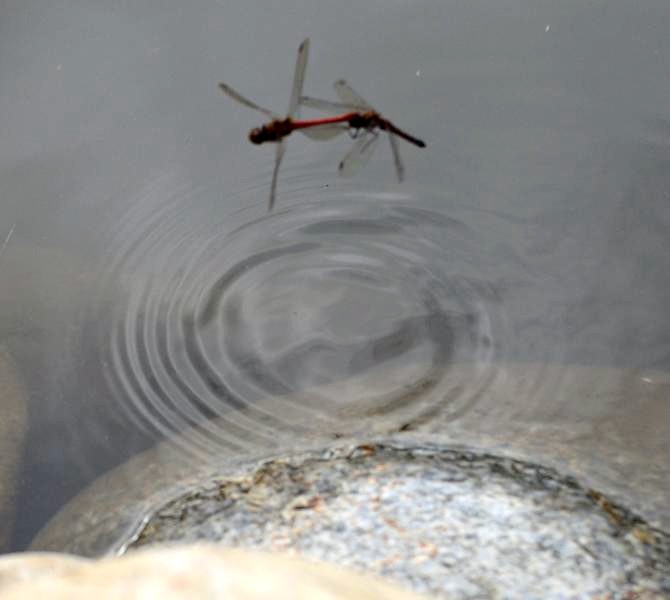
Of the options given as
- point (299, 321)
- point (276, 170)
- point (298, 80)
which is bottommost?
point (299, 321)

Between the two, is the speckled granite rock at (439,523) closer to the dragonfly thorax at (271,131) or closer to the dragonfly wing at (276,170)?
the dragonfly wing at (276,170)

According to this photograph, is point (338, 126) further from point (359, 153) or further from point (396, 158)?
point (396, 158)

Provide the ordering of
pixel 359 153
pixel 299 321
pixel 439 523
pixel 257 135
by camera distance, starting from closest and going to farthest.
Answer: pixel 439 523 < pixel 299 321 < pixel 257 135 < pixel 359 153

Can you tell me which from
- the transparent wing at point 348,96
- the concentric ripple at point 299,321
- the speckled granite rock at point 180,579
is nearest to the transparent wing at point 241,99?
the transparent wing at point 348,96

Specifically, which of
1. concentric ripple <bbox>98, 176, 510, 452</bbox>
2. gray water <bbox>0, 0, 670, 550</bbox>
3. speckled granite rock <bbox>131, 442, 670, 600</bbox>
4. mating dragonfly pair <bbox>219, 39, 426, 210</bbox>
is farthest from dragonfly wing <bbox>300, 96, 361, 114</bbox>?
speckled granite rock <bbox>131, 442, 670, 600</bbox>

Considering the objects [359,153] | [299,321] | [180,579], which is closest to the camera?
[180,579]

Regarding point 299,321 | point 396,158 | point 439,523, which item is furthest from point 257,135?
point 439,523

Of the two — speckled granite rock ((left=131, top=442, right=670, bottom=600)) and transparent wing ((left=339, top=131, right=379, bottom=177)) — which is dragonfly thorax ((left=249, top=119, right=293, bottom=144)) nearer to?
transparent wing ((left=339, top=131, right=379, bottom=177))
